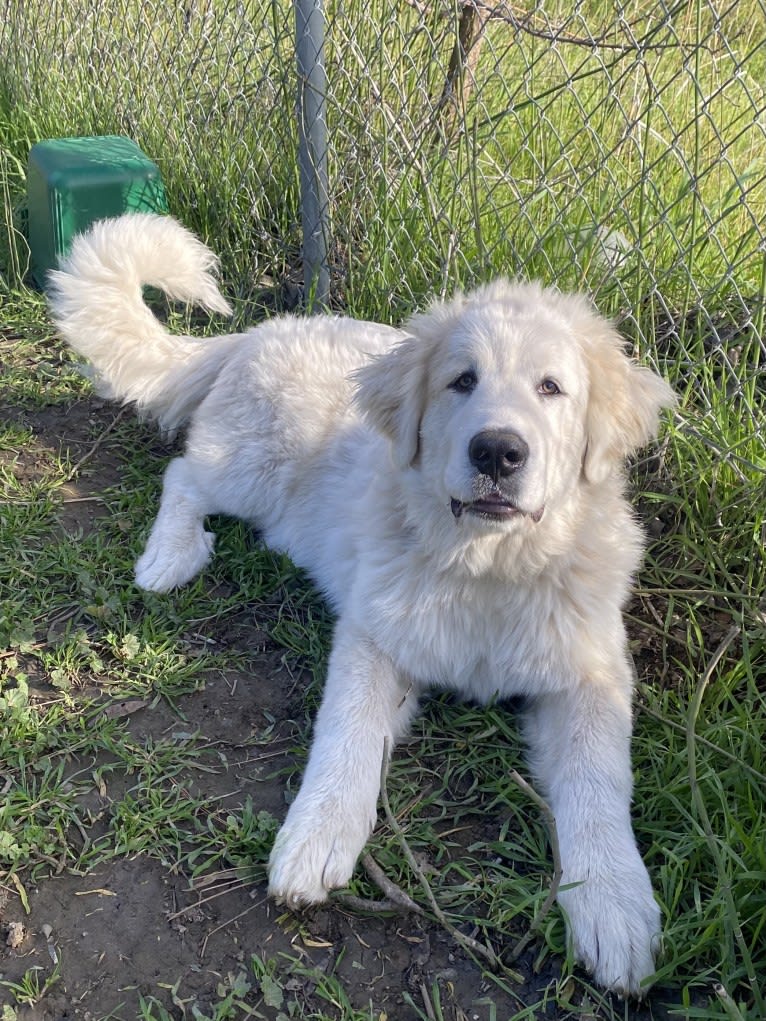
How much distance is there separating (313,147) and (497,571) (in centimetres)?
231

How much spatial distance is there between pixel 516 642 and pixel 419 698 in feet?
1.16

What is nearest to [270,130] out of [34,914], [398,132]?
[398,132]

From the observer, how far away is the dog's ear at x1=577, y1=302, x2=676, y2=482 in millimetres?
2326

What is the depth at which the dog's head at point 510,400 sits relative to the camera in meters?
2.06

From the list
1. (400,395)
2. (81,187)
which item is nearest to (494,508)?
(400,395)

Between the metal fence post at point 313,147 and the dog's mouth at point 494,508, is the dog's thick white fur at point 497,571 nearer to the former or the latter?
the dog's mouth at point 494,508

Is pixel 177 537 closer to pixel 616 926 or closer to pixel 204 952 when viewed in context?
pixel 204 952

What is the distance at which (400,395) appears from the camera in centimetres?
242

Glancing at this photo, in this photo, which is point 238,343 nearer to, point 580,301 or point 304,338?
point 304,338

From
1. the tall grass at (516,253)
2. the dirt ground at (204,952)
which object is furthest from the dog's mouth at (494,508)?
the dirt ground at (204,952)

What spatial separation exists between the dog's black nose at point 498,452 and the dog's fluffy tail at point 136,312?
1.66 meters

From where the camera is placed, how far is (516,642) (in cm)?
232

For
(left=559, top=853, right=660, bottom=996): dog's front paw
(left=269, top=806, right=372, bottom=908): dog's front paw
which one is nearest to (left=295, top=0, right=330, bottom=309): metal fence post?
(left=269, top=806, right=372, bottom=908): dog's front paw

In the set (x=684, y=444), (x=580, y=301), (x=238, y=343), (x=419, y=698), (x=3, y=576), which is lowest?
(x=3, y=576)
